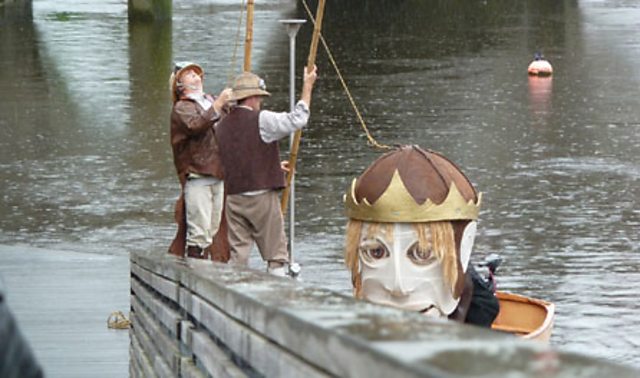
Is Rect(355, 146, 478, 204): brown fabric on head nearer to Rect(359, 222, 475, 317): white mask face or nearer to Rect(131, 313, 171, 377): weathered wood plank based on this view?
Rect(359, 222, 475, 317): white mask face

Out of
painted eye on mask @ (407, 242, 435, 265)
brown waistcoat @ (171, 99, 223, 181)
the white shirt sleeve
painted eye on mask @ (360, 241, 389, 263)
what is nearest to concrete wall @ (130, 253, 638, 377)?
painted eye on mask @ (360, 241, 389, 263)

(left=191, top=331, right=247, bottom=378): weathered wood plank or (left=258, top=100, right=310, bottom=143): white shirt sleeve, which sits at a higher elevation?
(left=191, top=331, right=247, bottom=378): weathered wood plank

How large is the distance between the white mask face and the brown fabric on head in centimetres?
13

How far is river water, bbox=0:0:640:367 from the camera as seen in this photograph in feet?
40.2

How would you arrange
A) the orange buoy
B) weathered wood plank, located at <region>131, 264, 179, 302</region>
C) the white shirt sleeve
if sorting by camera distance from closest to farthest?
1. weathered wood plank, located at <region>131, 264, 179, 302</region>
2. the white shirt sleeve
3. the orange buoy

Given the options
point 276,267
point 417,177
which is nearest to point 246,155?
point 276,267

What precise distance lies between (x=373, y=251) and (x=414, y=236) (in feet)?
0.48

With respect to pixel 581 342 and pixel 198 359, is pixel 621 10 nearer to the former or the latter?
pixel 581 342

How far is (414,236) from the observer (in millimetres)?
5594

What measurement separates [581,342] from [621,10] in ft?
116

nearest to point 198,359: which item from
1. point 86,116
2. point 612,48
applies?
point 86,116

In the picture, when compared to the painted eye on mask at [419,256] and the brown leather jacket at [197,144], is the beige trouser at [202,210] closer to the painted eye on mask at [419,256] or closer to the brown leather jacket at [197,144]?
the brown leather jacket at [197,144]

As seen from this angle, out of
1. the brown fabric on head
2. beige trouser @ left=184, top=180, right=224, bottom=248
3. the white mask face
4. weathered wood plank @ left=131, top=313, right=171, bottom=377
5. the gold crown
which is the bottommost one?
beige trouser @ left=184, top=180, right=224, bottom=248

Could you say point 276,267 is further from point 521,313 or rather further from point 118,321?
point 521,313
